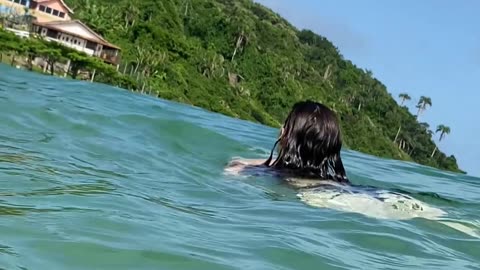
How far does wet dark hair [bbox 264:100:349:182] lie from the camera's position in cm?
561

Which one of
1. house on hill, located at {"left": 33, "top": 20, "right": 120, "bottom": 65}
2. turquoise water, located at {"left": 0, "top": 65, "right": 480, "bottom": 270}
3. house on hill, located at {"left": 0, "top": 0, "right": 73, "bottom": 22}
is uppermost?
house on hill, located at {"left": 0, "top": 0, "right": 73, "bottom": 22}

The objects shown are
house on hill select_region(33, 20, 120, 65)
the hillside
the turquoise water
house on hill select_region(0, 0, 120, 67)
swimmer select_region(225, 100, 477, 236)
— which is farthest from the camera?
the hillside

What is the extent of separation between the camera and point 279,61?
9800 cm

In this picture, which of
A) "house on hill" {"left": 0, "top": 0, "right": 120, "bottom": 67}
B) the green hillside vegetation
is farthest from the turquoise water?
"house on hill" {"left": 0, "top": 0, "right": 120, "bottom": 67}

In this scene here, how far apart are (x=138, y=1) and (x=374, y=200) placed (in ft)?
259

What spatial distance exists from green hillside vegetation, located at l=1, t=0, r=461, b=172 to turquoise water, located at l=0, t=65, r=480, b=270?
144ft

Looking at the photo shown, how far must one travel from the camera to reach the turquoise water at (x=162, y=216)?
301 cm

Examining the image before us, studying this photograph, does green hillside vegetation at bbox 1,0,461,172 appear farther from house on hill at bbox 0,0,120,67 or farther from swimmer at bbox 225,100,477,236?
swimmer at bbox 225,100,477,236

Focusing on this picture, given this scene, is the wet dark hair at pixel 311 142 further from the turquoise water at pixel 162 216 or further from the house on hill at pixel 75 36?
the house on hill at pixel 75 36

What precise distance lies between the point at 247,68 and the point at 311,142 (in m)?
87.2

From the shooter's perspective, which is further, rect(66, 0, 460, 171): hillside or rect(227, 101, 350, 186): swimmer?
rect(66, 0, 460, 171): hillside

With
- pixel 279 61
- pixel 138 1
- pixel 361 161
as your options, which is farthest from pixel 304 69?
pixel 361 161

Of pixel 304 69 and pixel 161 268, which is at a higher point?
pixel 304 69

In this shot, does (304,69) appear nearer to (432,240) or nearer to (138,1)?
(138,1)
